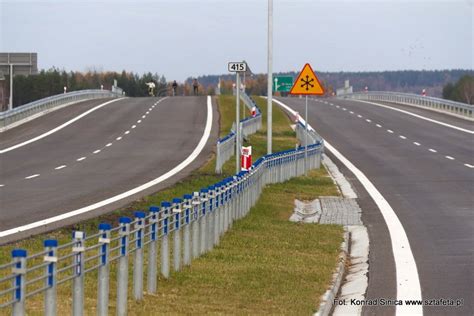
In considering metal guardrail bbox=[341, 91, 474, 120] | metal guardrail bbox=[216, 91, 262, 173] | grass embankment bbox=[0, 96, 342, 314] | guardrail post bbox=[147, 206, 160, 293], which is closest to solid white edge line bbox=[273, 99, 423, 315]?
grass embankment bbox=[0, 96, 342, 314]

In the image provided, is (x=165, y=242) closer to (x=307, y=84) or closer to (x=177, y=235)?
(x=177, y=235)

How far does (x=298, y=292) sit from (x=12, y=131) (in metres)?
44.2

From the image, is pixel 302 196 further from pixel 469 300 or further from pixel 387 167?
pixel 469 300

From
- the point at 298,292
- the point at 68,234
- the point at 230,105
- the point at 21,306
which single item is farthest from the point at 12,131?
the point at 21,306

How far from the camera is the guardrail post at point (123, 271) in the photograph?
10594 millimetres

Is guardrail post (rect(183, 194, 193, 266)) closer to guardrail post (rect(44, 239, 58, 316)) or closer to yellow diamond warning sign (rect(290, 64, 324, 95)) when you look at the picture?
guardrail post (rect(44, 239, 58, 316))

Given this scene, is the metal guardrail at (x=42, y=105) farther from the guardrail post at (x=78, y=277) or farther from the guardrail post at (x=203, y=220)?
the guardrail post at (x=78, y=277)

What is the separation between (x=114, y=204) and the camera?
23.6 metres

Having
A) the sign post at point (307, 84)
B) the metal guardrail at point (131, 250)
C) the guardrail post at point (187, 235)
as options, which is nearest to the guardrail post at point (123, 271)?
the metal guardrail at point (131, 250)

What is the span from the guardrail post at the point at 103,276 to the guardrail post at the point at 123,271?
598 mm

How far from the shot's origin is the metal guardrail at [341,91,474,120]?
249 ft

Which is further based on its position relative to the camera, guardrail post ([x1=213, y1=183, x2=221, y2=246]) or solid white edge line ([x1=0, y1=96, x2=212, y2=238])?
solid white edge line ([x1=0, y1=96, x2=212, y2=238])

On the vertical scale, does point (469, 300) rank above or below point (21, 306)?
below

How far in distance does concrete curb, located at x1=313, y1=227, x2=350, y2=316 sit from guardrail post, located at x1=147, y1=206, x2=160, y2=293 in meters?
1.85
